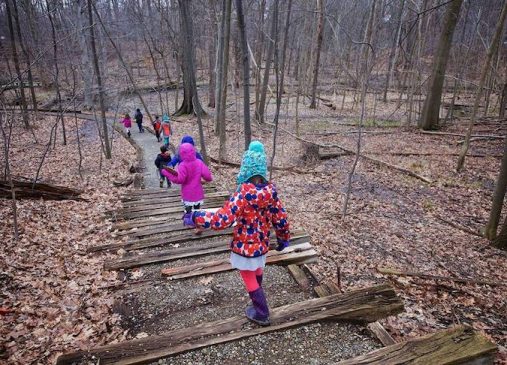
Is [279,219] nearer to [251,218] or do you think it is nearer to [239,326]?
[251,218]

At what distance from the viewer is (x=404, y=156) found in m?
13.7

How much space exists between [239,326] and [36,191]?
7.44m

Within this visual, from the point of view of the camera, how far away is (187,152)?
6426 millimetres

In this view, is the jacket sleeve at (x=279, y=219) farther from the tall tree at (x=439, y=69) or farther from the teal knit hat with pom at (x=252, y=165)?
the tall tree at (x=439, y=69)

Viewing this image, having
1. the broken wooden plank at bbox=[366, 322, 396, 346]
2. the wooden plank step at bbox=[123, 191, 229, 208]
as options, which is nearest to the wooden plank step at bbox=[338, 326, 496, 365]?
the broken wooden plank at bbox=[366, 322, 396, 346]

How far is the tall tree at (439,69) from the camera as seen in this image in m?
15.4

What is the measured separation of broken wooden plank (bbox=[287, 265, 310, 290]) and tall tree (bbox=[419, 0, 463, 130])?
15.3 meters

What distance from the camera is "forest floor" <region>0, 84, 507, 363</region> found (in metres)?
4.46

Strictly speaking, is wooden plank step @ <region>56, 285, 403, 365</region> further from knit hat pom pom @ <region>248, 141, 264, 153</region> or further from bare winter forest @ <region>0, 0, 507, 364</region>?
knit hat pom pom @ <region>248, 141, 264, 153</region>

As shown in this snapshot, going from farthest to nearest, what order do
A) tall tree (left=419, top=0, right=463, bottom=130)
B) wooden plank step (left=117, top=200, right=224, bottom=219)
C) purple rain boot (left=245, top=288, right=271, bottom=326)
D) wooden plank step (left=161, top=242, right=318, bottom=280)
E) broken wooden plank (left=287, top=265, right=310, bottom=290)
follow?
tall tree (left=419, top=0, right=463, bottom=130), wooden plank step (left=117, top=200, right=224, bottom=219), wooden plank step (left=161, top=242, right=318, bottom=280), broken wooden plank (left=287, top=265, right=310, bottom=290), purple rain boot (left=245, top=288, right=271, bottom=326)

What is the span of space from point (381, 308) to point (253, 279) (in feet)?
5.29

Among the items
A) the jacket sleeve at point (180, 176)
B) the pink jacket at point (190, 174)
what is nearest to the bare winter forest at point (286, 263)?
the pink jacket at point (190, 174)

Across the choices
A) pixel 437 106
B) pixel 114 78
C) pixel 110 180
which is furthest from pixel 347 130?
pixel 114 78

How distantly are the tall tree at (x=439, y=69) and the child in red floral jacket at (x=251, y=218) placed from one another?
16254 mm
